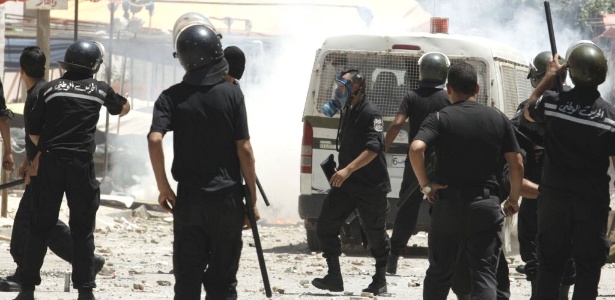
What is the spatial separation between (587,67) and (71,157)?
3224 millimetres

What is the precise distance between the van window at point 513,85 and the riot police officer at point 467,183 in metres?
4.83

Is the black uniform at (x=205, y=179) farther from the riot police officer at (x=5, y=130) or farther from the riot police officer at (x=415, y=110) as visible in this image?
the riot police officer at (x=415, y=110)

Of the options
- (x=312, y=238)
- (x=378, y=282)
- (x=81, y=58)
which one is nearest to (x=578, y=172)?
(x=378, y=282)

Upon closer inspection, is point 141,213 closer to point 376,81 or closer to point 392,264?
point 376,81

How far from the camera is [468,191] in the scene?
22.4ft

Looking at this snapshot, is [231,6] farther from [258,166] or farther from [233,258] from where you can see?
[233,258]

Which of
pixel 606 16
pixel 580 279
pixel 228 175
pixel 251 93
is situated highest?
pixel 228 175

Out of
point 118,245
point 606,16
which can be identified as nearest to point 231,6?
point 606,16

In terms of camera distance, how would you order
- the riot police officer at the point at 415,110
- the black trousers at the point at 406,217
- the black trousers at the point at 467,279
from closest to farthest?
1. the black trousers at the point at 467,279
2. the riot police officer at the point at 415,110
3. the black trousers at the point at 406,217

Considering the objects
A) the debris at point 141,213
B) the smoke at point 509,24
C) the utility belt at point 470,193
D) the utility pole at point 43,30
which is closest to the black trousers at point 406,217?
the utility belt at point 470,193

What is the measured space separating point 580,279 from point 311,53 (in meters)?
18.6

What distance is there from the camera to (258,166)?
19266 mm

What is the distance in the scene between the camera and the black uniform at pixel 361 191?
9.06 metres

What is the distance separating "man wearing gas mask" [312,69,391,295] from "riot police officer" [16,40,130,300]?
5.98 feet
